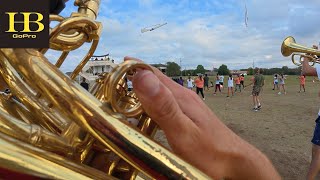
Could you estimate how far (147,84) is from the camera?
0.78 m

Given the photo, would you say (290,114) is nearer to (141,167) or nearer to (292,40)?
(292,40)

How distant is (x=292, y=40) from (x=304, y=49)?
0.93 ft

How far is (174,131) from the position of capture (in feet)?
2.64

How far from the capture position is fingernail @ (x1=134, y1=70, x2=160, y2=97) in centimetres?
78

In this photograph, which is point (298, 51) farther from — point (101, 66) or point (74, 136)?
point (74, 136)

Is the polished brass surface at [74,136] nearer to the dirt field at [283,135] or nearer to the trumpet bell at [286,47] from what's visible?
the trumpet bell at [286,47]

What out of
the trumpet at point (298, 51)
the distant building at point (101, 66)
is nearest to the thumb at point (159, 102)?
the distant building at point (101, 66)

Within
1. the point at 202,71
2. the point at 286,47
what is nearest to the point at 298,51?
the point at 286,47

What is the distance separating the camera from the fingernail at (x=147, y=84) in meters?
0.78

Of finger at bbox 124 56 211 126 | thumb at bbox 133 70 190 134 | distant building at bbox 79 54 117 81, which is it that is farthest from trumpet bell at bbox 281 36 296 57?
thumb at bbox 133 70 190 134

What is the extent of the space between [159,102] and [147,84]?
0.15ft

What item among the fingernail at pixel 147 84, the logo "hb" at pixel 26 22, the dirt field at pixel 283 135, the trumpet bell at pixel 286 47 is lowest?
the dirt field at pixel 283 135

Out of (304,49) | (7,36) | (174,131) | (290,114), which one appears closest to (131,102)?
(174,131)

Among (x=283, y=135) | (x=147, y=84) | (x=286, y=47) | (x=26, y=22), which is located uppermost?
(x=286, y=47)
